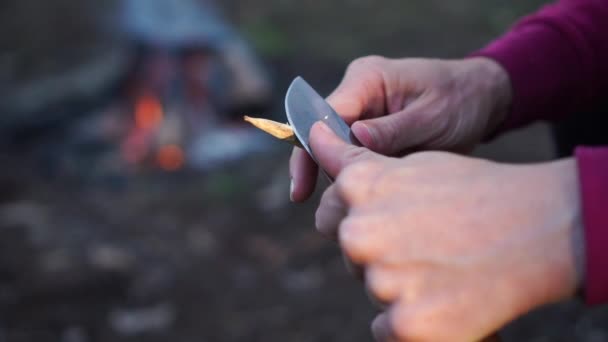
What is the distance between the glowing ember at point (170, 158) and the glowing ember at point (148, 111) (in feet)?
0.58

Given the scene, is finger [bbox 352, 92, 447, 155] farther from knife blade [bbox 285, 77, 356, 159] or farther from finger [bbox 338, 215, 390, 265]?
finger [bbox 338, 215, 390, 265]

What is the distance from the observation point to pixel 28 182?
243 cm

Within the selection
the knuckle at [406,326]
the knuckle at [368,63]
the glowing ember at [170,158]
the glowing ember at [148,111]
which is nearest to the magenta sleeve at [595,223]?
the knuckle at [406,326]

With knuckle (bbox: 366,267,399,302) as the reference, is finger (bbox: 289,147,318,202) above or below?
below

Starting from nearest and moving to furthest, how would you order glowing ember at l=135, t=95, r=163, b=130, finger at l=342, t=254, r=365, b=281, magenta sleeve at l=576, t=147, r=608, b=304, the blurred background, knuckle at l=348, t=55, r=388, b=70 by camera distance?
magenta sleeve at l=576, t=147, r=608, b=304
finger at l=342, t=254, r=365, b=281
knuckle at l=348, t=55, r=388, b=70
the blurred background
glowing ember at l=135, t=95, r=163, b=130

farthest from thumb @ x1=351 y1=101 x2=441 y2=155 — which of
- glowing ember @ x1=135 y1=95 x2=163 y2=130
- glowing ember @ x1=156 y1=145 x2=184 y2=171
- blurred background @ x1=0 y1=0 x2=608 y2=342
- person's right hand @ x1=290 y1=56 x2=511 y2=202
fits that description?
glowing ember @ x1=135 y1=95 x2=163 y2=130

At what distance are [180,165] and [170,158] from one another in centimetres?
5

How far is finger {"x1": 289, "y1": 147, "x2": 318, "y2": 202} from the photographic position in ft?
3.39

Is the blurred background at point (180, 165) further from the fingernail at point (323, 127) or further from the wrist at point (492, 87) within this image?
the fingernail at point (323, 127)

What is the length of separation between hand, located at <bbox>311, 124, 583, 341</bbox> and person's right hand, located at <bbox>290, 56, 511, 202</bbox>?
314 millimetres

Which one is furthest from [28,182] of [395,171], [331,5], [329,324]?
[395,171]

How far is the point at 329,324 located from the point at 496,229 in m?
1.25

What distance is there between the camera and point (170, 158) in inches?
99.1

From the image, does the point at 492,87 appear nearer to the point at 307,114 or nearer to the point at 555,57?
the point at 555,57
